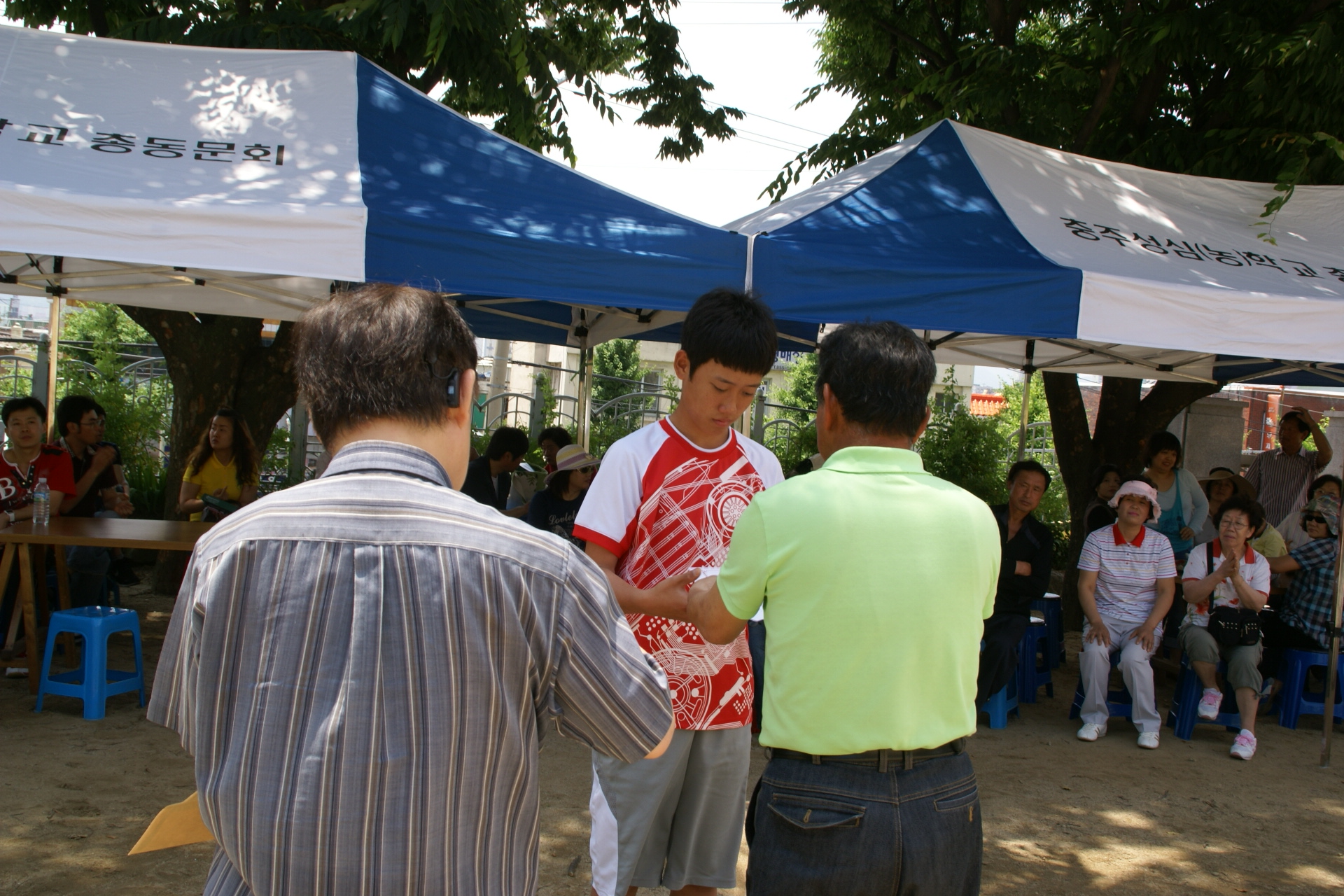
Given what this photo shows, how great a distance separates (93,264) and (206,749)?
4.81 metres

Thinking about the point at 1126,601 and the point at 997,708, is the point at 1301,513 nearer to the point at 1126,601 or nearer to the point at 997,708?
the point at 1126,601

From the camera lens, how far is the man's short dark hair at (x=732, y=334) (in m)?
2.25

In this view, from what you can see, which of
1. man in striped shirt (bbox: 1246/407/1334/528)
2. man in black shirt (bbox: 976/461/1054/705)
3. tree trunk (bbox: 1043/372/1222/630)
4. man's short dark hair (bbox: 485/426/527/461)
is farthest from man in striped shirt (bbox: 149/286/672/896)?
man in striped shirt (bbox: 1246/407/1334/528)

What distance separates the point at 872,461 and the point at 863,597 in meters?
0.23

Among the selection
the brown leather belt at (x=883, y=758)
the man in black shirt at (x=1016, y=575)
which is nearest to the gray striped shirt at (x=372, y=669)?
the brown leather belt at (x=883, y=758)

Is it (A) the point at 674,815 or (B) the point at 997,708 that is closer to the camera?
(A) the point at 674,815

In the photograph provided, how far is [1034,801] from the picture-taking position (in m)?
4.31

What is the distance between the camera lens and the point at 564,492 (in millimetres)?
5344

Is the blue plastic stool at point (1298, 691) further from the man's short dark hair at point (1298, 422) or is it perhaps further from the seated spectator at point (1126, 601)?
the man's short dark hair at point (1298, 422)

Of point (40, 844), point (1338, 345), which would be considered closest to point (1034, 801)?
point (1338, 345)

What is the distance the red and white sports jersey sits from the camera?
7.40 feet

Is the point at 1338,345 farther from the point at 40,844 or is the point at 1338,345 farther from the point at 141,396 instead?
the point at 141,396

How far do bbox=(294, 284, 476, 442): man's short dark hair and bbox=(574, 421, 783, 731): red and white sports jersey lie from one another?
1105 millimetres

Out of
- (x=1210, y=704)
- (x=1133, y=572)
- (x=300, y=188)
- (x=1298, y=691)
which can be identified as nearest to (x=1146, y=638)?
(x=1133, y=572)
